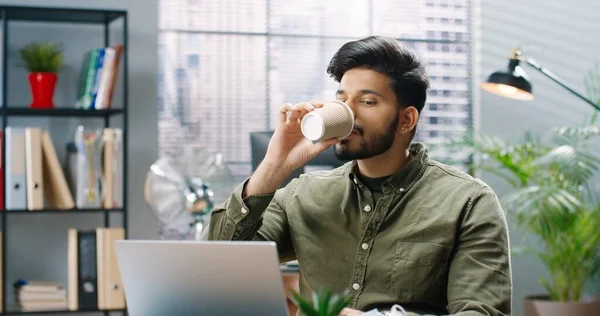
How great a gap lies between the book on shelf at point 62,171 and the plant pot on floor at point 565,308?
6.86 ft

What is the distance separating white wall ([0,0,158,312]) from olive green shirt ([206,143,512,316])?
2.52 metres

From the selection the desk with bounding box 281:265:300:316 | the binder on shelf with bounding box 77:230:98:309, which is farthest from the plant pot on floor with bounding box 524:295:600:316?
the binder on shelf with bounding box 77:230:98:309

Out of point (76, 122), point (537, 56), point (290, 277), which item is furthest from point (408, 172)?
point (537, 56)

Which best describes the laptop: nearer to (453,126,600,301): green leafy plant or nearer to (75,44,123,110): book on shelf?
(75,44,123,110): book on shelf

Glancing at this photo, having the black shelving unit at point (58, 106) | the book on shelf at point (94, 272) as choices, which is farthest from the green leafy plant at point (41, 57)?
the book on shelf at point (94, 272)

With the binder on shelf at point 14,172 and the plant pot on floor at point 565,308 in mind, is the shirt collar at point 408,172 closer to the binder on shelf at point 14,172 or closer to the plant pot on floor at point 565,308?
the binder on shelf at point 14,172

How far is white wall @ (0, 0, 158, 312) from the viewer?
A: 4.39 meters

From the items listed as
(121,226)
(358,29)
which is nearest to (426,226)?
(121,226)

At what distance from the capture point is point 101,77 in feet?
13.9

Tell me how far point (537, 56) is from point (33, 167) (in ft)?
9.03

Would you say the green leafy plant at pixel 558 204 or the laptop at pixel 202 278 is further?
the green leafy plant at pixel 558 204

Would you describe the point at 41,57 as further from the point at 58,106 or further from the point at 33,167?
the point at 33,167

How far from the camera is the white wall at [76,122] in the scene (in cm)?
439

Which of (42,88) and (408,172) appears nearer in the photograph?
(408,172)
